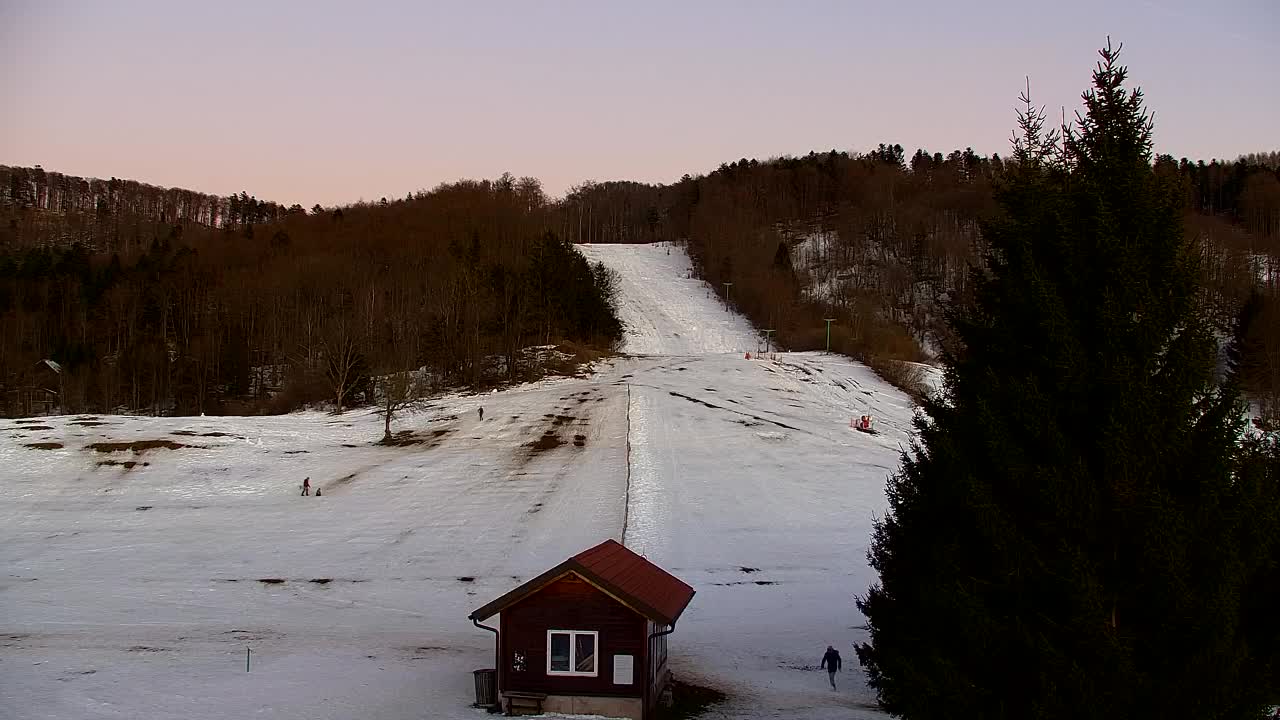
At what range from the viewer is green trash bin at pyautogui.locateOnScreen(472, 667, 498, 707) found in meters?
19.6

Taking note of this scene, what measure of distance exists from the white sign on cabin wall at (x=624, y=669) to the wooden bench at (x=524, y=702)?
5.79 ft

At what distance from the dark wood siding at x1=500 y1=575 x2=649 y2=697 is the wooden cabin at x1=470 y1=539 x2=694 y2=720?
0.07ft

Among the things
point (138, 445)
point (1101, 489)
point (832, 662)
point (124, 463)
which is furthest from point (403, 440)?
point (1101, 489)

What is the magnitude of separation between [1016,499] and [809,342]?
295 feet

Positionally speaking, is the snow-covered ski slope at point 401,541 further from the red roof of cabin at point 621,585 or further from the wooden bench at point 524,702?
the red roof of cabin at point 621,585

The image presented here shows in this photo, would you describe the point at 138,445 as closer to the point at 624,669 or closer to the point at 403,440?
the point at 403,440

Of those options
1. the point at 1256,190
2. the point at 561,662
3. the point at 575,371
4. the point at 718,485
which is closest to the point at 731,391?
the point at 575,371

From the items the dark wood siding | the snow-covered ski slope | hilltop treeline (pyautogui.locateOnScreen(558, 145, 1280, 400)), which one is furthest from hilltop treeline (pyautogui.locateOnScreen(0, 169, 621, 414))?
the dark wood siding

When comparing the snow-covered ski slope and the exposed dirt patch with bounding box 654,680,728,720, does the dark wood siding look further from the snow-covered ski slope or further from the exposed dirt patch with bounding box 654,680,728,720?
the snow-covered ski slope

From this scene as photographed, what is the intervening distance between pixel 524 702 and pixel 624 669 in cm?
235

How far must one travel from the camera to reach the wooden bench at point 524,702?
62.4 feet

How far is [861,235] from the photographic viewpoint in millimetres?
143375

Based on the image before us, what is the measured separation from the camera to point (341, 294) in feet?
318

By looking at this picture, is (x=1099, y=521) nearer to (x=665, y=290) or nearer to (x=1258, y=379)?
(x=1258, y=379)
